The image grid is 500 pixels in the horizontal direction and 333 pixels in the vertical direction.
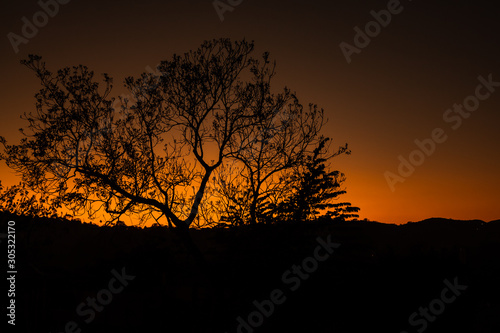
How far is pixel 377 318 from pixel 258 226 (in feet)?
16.4

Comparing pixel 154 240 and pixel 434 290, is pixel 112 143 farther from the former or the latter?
pixel 434 290

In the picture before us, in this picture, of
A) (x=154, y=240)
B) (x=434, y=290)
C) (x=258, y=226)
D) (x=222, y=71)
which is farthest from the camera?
(x=154, y=240)

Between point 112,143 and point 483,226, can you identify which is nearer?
point 112,143

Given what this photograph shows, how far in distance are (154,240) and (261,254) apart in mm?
7019

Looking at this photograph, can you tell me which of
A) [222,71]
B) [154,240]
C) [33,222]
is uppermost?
[222,71]

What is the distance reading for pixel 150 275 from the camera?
21.9 meters

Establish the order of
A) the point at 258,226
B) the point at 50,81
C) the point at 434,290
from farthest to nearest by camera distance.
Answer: the point at 50,81, the point at 258,226, the point at 434,290

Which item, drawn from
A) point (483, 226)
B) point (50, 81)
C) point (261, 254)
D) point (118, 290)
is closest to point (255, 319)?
point (261, 254)

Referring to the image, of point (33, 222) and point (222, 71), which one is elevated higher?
point (222, 71)

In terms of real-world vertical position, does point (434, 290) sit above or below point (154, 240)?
below

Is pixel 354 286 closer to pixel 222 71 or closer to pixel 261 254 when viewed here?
pixel 261 254

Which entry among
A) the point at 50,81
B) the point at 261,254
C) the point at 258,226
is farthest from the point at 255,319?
the point at 50,81

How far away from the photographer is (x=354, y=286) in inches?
603

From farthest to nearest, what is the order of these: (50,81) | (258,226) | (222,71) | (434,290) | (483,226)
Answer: (483,226), (222,71), (50,81), (258,226), (434,290)
